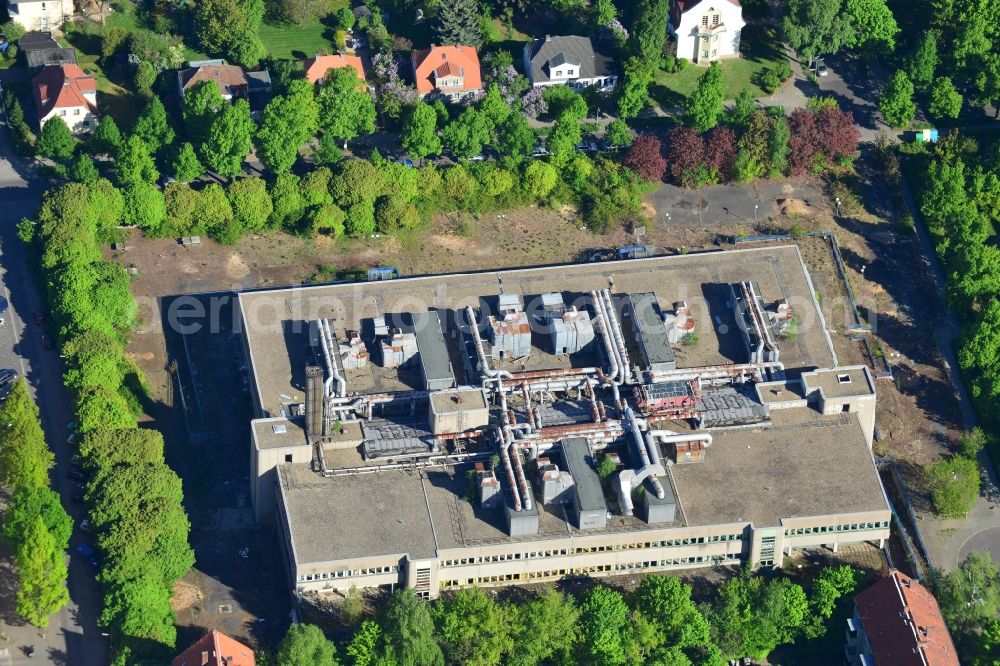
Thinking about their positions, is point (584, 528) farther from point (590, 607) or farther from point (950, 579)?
point (950, 579)

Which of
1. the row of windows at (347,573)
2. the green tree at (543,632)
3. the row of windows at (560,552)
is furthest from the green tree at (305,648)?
the green tree at (543,632)

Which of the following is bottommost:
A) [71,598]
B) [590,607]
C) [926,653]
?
[926,653]

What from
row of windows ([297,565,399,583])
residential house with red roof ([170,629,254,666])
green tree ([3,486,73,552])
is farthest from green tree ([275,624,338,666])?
green tree ([3,486,73,552])

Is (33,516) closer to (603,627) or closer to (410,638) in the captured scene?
(410,638)

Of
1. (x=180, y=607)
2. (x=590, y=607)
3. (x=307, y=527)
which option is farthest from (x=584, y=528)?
(x=180, y=607)

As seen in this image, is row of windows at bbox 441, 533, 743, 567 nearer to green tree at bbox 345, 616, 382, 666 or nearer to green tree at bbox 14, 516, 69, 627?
green tree at bbox 345, 616, 382, 666

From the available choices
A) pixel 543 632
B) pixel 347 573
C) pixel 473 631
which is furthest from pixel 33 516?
pixel 543 632

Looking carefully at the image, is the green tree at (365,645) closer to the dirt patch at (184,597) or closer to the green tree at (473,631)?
the green tree at (473,631)
